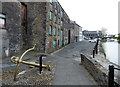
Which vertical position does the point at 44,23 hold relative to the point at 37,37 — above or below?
above

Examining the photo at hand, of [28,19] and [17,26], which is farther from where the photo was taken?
[28,19]

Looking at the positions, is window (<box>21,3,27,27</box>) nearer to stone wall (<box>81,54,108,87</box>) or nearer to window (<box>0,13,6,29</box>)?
window (<box>0,13,6,29</box>)

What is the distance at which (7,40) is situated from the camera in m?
15.2

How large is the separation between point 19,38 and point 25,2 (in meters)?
5.85

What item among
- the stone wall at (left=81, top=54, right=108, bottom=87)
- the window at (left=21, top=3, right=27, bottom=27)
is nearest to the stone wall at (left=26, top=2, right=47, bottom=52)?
the window at (left=21, top=3, right=27, bottom=27)

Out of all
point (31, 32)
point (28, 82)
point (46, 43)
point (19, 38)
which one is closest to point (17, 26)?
point (19, 38)

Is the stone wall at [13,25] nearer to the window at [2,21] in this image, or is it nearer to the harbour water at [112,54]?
the window at [2,21]

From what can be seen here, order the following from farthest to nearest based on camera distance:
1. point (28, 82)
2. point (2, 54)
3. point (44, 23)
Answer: point (44, 23) → point (2, 54) → point (28, 82)

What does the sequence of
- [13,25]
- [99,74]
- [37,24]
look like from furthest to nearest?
1. [37,24]
2. [13,25]
3. [99,74]

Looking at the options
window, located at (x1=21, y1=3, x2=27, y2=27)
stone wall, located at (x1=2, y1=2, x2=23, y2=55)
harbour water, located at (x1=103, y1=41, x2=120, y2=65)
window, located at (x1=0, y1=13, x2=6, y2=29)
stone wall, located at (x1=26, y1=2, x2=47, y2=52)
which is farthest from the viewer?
harbour water, located at (x1=103, y1=41, x2=120, y2=65)

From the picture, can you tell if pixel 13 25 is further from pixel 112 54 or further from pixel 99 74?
pixel 112 54

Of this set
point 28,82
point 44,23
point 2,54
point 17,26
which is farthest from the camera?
point 44,23

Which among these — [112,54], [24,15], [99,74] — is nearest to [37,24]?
[24,15]

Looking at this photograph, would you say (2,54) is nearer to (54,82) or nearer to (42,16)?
(42,16)
